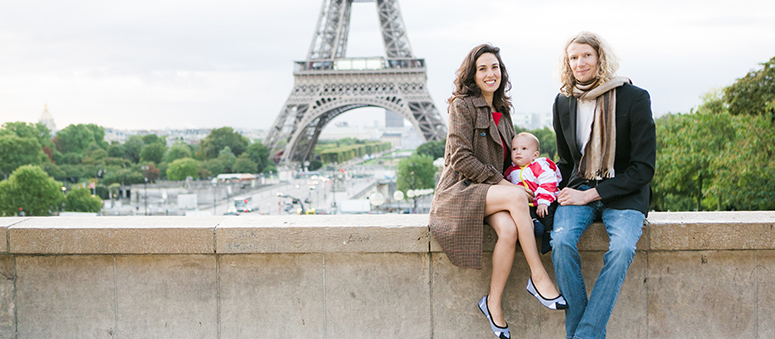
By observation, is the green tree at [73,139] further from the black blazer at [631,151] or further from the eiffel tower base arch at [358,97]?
the black blazer at [631,151]

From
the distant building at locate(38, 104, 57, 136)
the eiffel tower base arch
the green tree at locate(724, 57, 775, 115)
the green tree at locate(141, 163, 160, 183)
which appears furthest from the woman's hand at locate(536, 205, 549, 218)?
the distant building at locate(38, 104, 57, 136)

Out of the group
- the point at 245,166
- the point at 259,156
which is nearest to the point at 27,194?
the point at 245,166

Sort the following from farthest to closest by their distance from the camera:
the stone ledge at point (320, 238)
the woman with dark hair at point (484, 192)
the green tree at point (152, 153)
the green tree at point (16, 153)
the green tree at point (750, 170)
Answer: the green tree at point (152, 153), the green tree at point (16, 153), the green tree at point (750, 170), the stone ledge at point (320, 238), the woman with dark hair at point (484, 192)

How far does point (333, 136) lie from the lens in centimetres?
18512

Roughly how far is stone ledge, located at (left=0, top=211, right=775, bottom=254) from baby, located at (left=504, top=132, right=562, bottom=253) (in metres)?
0.23

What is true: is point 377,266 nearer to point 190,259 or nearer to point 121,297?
point 190,259

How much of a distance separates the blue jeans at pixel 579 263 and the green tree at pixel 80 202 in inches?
1438

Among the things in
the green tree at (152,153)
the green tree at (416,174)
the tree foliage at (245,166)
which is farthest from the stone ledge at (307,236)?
the green tree at (152,153)

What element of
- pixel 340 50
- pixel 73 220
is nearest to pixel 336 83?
pixel 340 50

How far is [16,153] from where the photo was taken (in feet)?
164

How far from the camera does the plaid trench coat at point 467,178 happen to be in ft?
10.1

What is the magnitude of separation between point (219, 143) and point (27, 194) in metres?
32.4

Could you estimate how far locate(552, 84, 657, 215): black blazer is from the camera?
9.90 feet

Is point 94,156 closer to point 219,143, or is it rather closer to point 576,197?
point 219,143
